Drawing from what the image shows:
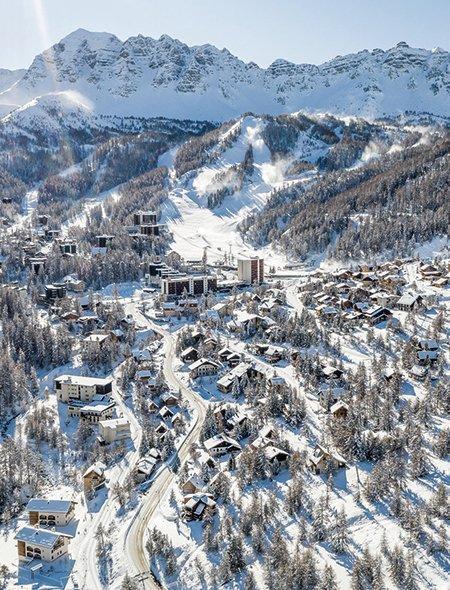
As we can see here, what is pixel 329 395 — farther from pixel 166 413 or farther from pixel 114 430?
pixel 114 430

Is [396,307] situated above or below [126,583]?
above

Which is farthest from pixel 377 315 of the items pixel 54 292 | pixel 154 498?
pixel 54 292

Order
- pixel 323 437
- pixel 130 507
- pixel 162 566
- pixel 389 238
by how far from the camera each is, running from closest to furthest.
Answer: pixel 162 566 < pixel 130 507 < pixel 323 437 < pixel 389 238

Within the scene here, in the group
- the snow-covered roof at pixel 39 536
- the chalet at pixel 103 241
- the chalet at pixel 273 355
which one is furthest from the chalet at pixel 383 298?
the chalet at pixel 103 241

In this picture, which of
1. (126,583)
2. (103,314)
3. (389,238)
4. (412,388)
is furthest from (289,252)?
(126,583)

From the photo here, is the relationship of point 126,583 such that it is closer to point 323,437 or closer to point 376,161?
point 323,437

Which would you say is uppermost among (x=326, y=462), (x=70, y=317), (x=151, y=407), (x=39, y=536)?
(x=70, y=317)
